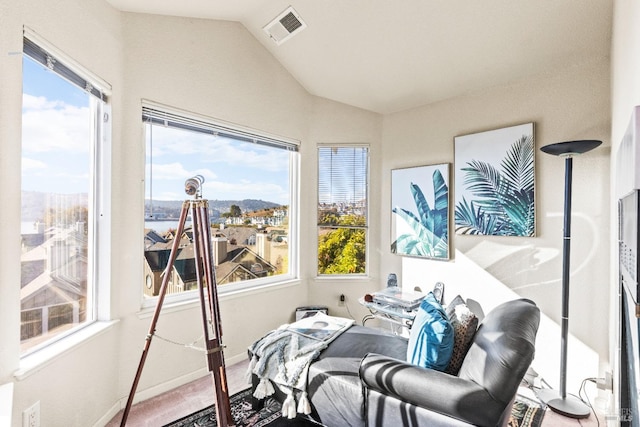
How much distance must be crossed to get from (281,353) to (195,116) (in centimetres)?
197

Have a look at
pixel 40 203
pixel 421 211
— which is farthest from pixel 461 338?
pixel 40 203

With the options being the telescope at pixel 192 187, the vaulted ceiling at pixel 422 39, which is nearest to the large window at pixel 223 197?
the telescope at pixel 192 187

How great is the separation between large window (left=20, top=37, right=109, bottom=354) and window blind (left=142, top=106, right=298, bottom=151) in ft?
1.08

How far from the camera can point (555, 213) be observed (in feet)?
8.02

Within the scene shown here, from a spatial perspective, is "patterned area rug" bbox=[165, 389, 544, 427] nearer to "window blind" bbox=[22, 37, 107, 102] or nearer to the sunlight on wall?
the sunlight on wall

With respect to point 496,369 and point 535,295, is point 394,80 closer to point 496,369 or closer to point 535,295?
point 535,295

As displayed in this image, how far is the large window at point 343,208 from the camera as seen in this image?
367 centimetres

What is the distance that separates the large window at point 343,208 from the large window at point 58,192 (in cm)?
213

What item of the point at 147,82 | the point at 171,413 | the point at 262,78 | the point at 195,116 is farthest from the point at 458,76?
the point at 171,413

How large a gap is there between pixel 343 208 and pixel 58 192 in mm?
2555

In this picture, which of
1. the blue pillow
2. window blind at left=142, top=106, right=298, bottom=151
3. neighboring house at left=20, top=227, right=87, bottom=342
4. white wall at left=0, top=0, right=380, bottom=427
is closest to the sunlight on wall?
white wall at left=0, top=0, right=380, bottom=427

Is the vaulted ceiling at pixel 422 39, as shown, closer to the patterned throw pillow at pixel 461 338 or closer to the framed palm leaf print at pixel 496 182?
the framed palm leaf print at pixel 496 182

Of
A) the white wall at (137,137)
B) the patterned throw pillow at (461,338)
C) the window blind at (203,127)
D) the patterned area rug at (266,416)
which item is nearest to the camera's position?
the white wall at (137,137)

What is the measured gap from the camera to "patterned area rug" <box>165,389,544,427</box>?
206 cm
